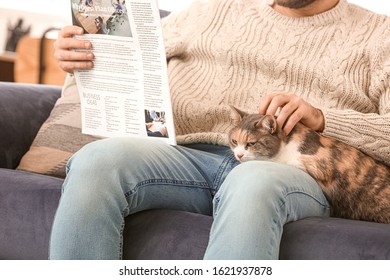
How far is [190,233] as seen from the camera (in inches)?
47.7

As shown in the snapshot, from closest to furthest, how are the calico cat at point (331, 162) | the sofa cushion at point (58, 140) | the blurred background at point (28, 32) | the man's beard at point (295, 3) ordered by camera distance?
the calico cat at point (331, 162) → the man's beard at point (295, 3) → the sofa cushion at point (58, 140) → the blurred background at point (28, 32)

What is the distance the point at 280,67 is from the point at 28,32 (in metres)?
2.45

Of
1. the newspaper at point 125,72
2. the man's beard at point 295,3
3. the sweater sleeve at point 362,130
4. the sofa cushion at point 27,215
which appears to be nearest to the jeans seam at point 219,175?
the newspaper at point 125,72

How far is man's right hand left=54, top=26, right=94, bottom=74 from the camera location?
57.4 inches

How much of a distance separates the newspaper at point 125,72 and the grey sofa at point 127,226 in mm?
193

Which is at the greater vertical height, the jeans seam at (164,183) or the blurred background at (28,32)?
the jeans seam at (164,183)

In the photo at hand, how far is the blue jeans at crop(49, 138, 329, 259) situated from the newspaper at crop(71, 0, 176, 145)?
0.09m

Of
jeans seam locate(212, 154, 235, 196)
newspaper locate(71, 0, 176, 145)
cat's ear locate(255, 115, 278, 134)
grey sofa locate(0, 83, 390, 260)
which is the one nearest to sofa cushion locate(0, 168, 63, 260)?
grey sofa locate(0, 83, 390, 260)

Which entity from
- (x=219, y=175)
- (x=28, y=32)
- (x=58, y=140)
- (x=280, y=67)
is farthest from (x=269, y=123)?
(x=28, y=32)

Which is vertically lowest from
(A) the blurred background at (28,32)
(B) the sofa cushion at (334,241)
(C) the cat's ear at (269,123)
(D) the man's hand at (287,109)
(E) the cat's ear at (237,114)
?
(A) the blurred background at (28,32)

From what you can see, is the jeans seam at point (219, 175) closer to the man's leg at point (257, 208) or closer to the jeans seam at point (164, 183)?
the jeans seam at point (164, 183)

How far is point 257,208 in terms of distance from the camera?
1.06 m

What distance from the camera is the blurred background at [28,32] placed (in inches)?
136
